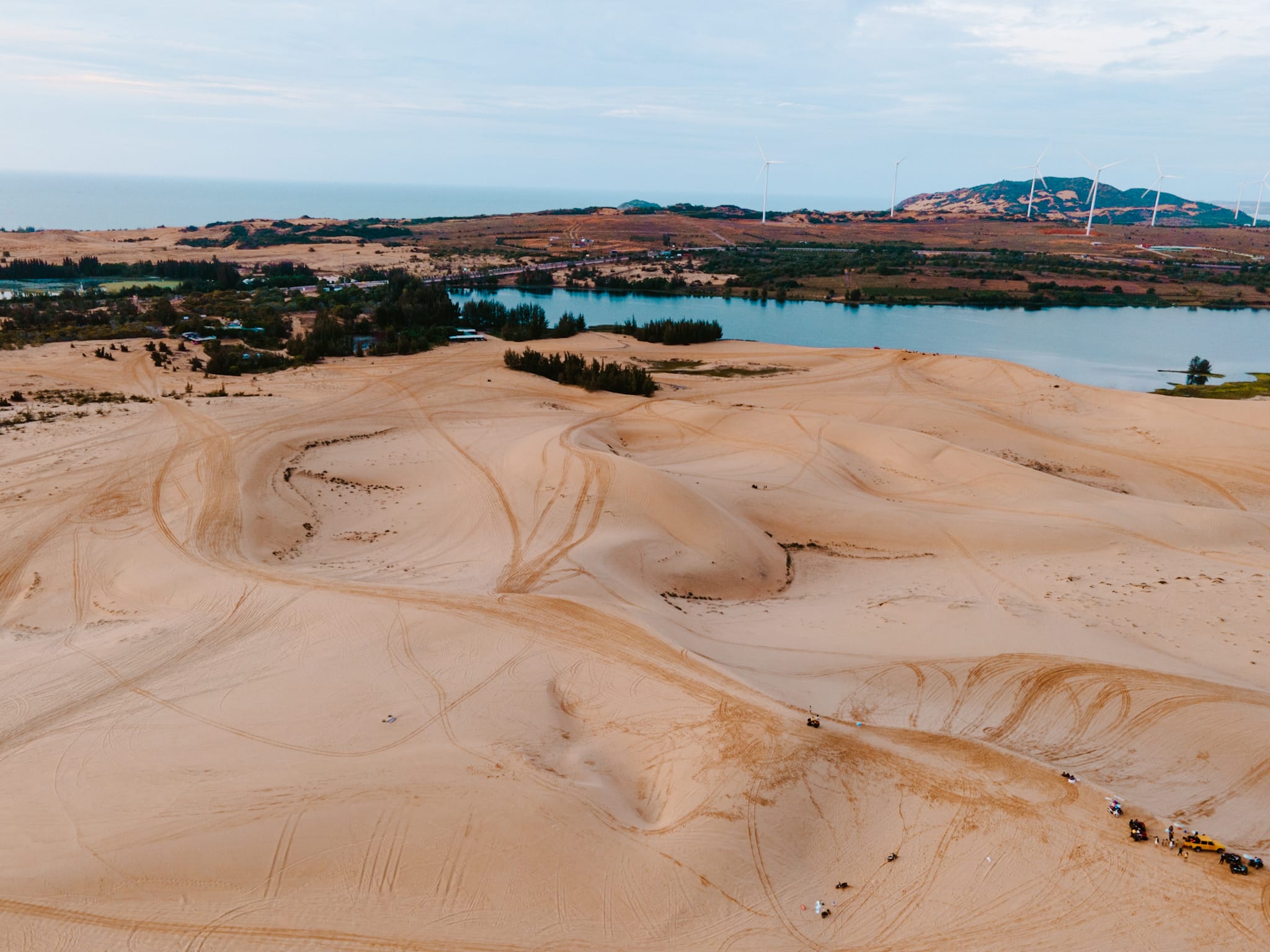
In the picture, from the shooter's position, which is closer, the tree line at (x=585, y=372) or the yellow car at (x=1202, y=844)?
the yellow car at (x=1202, y=844)

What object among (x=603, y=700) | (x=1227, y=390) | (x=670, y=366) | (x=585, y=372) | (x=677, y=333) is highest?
(x=677, y=333)

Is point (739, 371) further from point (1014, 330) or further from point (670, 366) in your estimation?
point (1014, 330)

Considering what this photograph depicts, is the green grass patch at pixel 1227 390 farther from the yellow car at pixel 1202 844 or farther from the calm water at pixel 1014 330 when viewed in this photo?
the yellow car at pixel 1202 844

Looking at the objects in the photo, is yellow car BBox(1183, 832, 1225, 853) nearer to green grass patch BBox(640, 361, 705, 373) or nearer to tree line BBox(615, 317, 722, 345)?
green grass patch BBox(640, 361, 705, 373)

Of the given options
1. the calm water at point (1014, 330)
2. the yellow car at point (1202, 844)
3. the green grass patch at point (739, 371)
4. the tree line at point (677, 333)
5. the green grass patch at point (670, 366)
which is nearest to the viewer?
the yellow car at point (1202, 844)

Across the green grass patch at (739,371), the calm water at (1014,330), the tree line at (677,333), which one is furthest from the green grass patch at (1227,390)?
the tree line at (677,333)

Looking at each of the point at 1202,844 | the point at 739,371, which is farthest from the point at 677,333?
the point at 1202,844

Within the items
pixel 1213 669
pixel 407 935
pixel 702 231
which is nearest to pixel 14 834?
pixel 407 935
